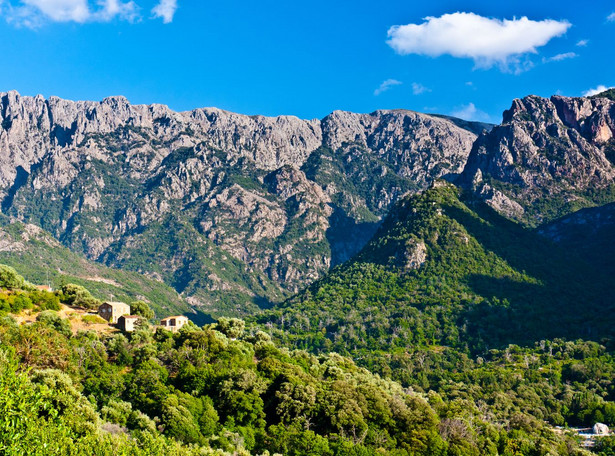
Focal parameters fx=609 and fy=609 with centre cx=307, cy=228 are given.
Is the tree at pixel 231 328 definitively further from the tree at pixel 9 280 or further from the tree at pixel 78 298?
the tree at pixel 9 280

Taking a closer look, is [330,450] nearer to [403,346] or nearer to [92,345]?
[92,345]

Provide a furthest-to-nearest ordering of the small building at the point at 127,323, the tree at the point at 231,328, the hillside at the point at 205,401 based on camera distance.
Result: the tree at the point at 231,328
the small building at the point at 127,323
the hillside at the point at 205,401

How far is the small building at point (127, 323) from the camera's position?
300ft

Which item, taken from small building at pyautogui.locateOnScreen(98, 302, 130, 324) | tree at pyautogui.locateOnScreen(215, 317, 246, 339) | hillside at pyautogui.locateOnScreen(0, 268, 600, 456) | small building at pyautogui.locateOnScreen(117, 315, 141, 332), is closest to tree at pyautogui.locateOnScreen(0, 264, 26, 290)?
hillside at pyautogui.locateOnScreen(0, 268, 600, 456)

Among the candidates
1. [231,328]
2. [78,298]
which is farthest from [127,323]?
[231,328]

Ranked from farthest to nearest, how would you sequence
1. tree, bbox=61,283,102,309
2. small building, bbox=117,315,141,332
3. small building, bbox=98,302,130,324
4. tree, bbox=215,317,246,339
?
tree, bbox=215,317,246,339 → tree, bbox=61,283,102,309 → small building, bbox=98,302,130,324 → small building, bbox=117,315,141,332

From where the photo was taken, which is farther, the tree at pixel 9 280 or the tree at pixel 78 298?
the tree at pixel 78 298

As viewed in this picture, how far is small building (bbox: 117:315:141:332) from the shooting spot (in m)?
91.3

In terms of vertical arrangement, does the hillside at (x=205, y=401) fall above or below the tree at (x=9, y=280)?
below

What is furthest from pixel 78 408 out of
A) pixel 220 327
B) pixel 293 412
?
pixel 220 327

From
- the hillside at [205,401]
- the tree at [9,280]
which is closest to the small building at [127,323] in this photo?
the hillside at [205,401]

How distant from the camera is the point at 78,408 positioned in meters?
57.4

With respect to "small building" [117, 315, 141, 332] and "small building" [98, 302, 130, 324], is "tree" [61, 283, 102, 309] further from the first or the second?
"small building" [117, 315, 141, 332]

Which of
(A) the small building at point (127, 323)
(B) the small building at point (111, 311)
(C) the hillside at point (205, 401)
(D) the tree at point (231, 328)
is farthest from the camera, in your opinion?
(D) the tree at point (231, 328)
